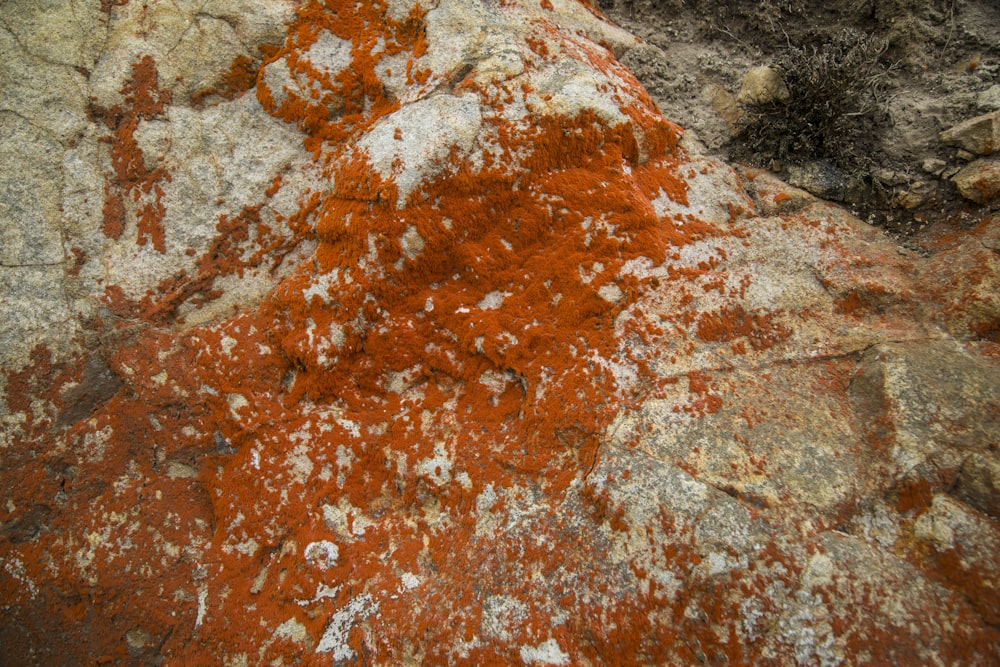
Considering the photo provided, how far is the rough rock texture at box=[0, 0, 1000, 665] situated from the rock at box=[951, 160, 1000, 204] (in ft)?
1.13

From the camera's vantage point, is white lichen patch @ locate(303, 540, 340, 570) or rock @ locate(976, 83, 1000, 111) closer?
white lichen patch @ locate(303, 540, 340, 570)

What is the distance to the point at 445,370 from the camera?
3.05 metres

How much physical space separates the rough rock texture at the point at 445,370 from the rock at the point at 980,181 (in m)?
0.35

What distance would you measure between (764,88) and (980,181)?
1396mm

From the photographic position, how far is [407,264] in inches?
123

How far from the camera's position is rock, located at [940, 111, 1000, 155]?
3195 mm

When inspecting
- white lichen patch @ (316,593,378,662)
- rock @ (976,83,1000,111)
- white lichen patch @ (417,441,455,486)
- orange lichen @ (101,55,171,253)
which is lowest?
white lichen patch @ (316,593,378,662)

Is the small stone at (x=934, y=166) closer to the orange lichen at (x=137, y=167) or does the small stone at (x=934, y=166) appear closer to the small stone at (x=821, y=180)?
the small stone at (x=821, y=180)

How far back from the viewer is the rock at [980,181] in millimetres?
3102

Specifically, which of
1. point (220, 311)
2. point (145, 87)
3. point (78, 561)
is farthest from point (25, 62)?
point (78, 561)

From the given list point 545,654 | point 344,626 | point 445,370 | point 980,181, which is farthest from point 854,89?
point 344,626

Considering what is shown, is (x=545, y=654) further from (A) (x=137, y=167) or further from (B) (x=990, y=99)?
(B) (x=990, y=99)

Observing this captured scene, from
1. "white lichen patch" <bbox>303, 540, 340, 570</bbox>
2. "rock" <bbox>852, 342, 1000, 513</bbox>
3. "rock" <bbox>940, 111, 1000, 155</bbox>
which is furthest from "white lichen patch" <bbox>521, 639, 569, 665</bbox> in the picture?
"rock" <bbox>940, 111, 1000, 155</bbox>

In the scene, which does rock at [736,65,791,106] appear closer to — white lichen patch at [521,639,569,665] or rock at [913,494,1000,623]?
rock at [913,494,1000,623]
